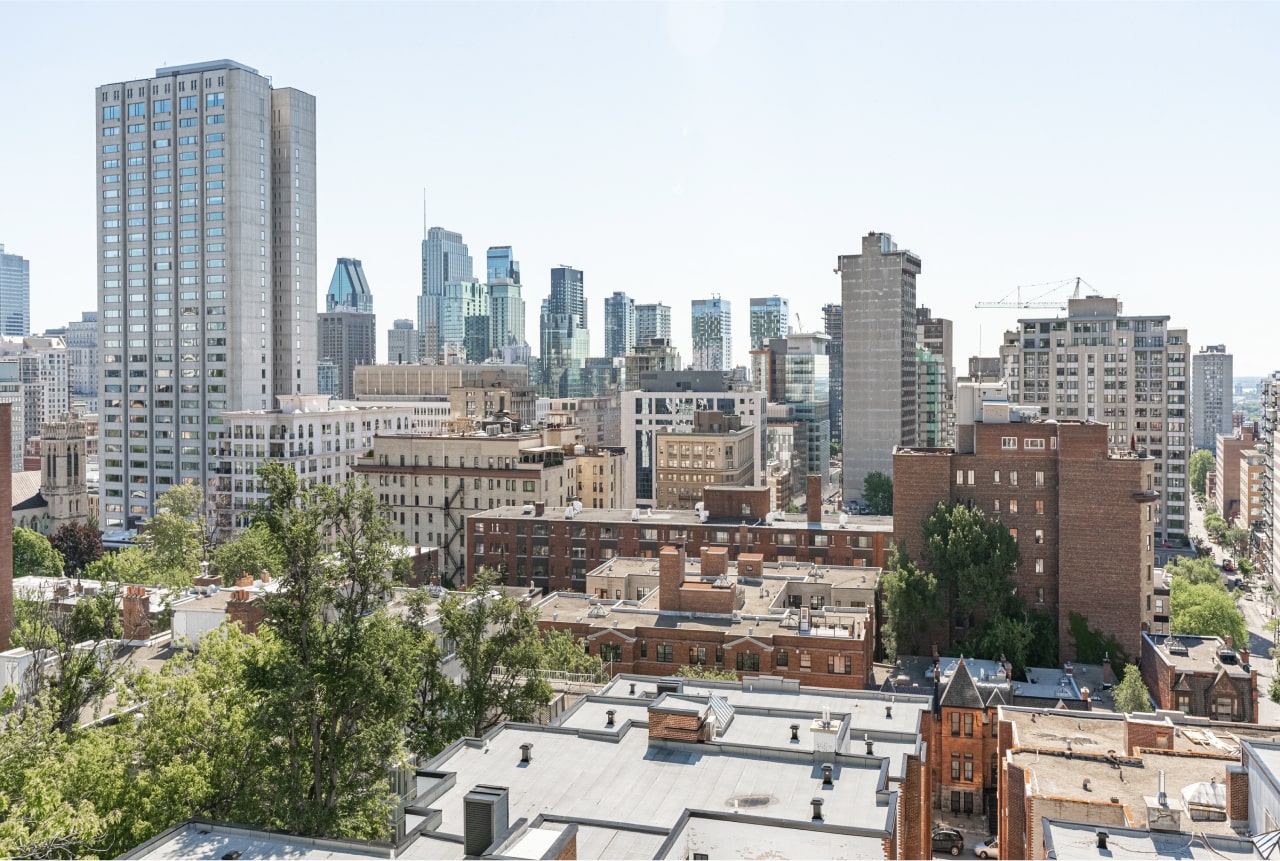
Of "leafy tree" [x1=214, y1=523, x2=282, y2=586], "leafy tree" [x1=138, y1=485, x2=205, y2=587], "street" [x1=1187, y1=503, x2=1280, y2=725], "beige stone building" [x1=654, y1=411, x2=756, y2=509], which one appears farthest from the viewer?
"beige stone building" [x1=654, y1=411, x2=756, y2=509]

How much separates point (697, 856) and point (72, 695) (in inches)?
951

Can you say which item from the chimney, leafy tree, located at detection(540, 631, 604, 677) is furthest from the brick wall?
the chimney

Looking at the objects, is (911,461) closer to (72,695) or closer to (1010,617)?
(1010,617)

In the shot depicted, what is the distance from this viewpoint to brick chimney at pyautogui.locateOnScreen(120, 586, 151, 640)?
221 feet

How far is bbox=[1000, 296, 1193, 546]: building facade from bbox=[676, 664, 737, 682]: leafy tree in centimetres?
12562

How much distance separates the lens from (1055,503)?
94.6 metres

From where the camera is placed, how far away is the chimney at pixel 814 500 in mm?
107562

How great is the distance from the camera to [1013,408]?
103 m

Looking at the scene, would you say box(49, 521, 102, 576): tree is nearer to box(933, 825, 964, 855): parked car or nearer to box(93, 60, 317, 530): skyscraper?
box(93, 60, 317, 530): skyscraper

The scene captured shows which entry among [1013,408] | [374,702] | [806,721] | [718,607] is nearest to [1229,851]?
[806,721]

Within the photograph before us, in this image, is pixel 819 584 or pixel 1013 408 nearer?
pixel 819 584

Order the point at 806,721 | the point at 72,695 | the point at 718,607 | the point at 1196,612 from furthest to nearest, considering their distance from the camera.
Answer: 1. the point at 1196,612
2. the point at 718,607
3. the point at 806,721
4. the point at 72,695

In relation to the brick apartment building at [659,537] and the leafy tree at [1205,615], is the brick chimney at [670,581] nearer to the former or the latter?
the brick apartment building at [659,537]

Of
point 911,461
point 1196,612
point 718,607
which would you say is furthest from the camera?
point 1196,612
